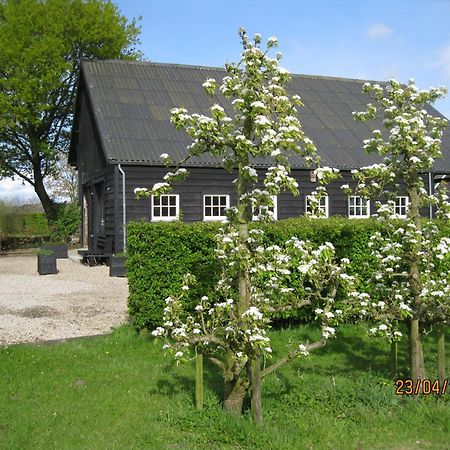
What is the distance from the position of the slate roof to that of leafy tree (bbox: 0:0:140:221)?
32.7 feet

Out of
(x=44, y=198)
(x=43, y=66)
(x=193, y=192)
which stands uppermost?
(x=43, y=66)

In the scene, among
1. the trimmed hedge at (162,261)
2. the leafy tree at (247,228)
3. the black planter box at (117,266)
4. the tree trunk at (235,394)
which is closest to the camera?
the leafy tree at (247,228)

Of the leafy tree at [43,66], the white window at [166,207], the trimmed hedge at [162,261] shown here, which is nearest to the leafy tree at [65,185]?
the leafy tree at [43,66]

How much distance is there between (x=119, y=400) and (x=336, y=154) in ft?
56.7

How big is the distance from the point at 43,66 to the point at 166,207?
16.8m

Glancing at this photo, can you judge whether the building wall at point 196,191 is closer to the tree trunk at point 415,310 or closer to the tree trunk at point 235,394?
the tree trunk at point 415,310

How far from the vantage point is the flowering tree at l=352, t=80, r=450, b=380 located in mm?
5906

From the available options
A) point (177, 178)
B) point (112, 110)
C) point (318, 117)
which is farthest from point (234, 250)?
point (318, 117)

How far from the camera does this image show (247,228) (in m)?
5.39

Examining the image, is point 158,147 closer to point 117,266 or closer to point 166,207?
point 166,207

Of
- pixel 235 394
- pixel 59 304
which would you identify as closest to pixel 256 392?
pixel 235 394

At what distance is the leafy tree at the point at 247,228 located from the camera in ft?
16.1

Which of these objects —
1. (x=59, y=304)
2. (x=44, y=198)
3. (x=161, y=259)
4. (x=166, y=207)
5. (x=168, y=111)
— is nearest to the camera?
(x=161, y=259)
